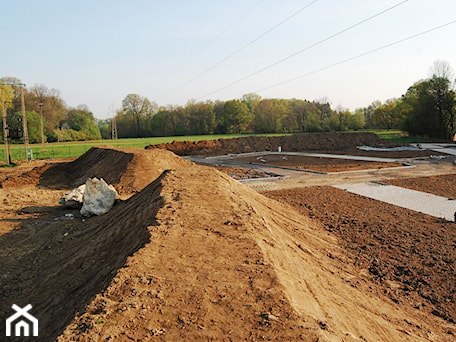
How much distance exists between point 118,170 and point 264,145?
24246mm

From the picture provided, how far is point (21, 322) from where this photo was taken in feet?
17.3

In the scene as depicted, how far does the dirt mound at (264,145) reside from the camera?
39312mm

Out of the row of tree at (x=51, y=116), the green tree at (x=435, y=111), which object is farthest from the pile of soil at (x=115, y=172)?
the green tree at (x=435, y=111)

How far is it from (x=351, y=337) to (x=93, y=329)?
9.05 feet

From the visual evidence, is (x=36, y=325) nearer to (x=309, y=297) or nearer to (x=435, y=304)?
(x=309, y=297)

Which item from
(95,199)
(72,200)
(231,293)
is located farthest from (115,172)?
(231,293)

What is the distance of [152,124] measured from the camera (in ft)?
251

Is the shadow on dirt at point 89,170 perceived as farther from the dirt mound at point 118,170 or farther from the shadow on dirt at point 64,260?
the shadow on dirt at point 64,260

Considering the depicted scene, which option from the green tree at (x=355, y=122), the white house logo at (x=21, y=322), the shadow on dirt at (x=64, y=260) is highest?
the green tree at (x=355, y=122)

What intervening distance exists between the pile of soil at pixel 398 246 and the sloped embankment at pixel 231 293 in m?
0.50

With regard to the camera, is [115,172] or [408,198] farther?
[115,172]

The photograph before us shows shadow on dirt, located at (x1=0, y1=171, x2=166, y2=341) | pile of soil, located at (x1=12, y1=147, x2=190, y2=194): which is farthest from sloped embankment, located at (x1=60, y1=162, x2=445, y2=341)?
pile of soil, located at (x1=12, y1=147, x2=190, y2=194)

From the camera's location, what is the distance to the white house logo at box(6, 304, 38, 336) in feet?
16.0

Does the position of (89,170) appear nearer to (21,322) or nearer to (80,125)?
(21,322)
